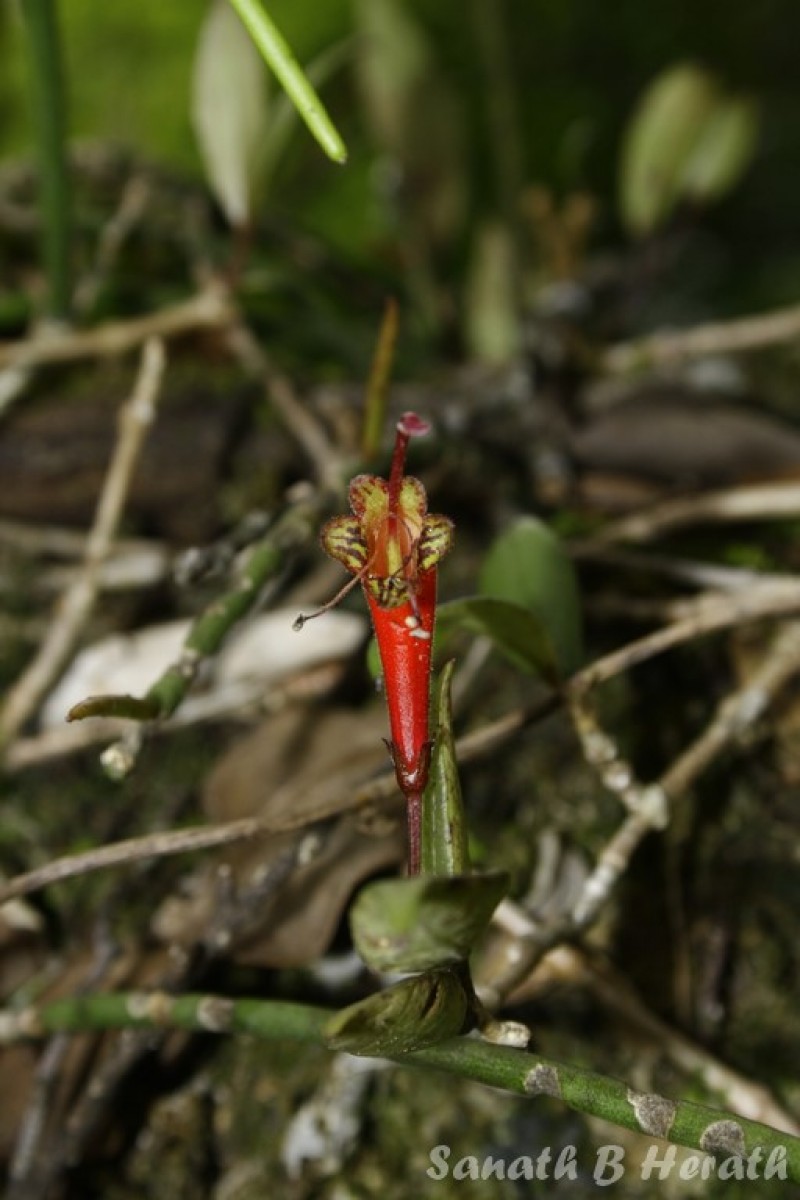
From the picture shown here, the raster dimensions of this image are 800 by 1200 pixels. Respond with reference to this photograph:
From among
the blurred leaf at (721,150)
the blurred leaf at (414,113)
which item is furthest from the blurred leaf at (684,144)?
the blurred leaf at (414,113)

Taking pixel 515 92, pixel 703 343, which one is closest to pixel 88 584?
pixel 703 343

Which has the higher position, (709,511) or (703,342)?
(703,342)

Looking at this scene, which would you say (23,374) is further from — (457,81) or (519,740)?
(457,81)

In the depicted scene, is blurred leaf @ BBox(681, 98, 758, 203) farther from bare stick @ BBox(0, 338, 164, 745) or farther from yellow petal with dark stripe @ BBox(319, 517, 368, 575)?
yellow petal with dark stripe @ BBox(319, 517, 368, 575)

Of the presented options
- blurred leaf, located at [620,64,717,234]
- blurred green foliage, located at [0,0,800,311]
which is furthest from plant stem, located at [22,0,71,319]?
blurred leaf, located at [620,64,717,234]

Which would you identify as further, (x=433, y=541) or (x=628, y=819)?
(x=628, y=819)

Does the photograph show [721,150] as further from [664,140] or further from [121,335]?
[121,335]

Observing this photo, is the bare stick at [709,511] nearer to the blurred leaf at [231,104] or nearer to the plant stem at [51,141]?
the blurred leaf at [231,104]
